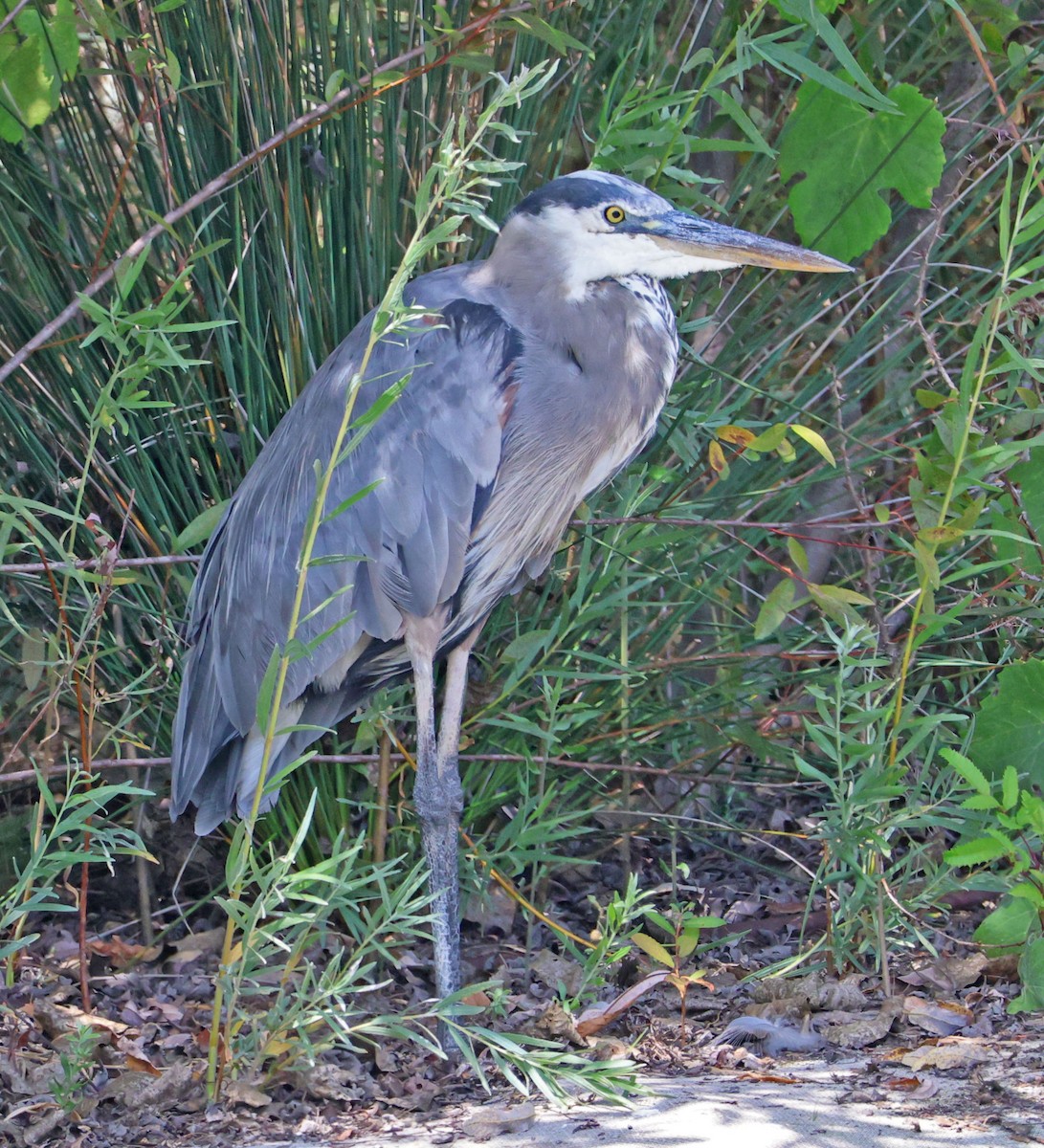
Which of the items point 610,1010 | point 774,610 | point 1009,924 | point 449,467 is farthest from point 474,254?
point 1009,924

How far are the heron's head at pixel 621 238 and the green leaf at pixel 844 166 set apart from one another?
339 mm

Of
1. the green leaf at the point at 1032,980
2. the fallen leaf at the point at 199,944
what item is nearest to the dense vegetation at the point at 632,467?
the green leaf at the point at 1032,980

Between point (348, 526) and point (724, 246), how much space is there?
0.80 meters

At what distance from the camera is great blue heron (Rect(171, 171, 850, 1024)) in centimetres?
240

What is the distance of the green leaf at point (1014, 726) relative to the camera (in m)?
2.42

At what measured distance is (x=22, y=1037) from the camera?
219 centimetres

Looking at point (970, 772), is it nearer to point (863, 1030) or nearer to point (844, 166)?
point (863, 1030)

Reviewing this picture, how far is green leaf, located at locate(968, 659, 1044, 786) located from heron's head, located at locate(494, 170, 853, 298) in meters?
0.78

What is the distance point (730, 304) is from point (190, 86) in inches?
46.5

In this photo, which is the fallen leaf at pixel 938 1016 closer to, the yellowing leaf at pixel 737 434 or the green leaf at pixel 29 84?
the yellowing leaf at pixel 737 434

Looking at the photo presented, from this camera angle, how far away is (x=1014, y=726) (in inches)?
96.4

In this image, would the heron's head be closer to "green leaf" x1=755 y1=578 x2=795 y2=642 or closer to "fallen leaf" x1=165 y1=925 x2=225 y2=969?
"green leaf" x1=755 y1=578 x2=795 y2=642

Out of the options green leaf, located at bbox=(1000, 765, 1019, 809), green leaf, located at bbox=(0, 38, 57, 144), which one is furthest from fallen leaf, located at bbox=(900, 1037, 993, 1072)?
green leaf, located at bbox=(0, 38, 57, 144)

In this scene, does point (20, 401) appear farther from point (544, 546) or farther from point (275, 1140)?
point (275, 1140)
